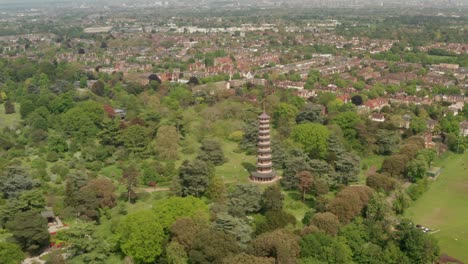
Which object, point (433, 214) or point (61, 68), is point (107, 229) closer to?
point (433, 214)

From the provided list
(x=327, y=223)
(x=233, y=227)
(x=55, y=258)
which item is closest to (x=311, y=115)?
(x=327, y=223)

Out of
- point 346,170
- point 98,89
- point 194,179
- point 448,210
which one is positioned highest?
point 194,179

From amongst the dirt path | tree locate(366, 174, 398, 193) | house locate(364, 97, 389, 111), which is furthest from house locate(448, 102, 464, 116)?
the dirt path

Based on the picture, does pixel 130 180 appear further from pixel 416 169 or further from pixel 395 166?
pixel 416 169

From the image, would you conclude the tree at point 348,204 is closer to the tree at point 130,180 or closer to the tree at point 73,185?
the tree at point 130,180

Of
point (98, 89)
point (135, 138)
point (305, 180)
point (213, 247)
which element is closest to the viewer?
point (213, 247)

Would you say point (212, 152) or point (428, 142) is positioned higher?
point (212, 152)

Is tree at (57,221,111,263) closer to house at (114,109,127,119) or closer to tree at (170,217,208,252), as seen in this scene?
tree at (170,217,208,252)
